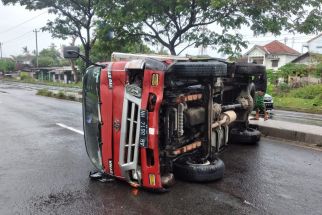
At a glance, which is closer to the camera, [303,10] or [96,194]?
[96,194]

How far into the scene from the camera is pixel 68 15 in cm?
2053

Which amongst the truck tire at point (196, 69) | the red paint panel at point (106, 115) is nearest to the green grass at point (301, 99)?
the truck tire at point (196, 69)

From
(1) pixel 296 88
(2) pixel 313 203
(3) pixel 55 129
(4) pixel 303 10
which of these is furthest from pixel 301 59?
(2) pixel 313 203

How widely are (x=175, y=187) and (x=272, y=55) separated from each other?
158 feet

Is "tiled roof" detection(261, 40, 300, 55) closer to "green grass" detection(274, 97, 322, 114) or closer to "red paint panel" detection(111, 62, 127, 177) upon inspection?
"green grass" detection(274, 97, 322, 114)

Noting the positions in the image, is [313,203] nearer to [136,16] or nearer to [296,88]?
[136,16]

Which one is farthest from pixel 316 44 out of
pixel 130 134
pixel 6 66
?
pixel 6 66

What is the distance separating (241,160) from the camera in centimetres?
642

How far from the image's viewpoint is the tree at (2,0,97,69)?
1970 cm

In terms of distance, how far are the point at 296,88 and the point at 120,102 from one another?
80.7ft

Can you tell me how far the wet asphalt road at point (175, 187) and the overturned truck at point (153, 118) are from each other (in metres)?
0.25

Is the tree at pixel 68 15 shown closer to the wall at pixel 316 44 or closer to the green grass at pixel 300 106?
the green grass at pixel 300 106

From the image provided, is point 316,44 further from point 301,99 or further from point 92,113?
point 92,113

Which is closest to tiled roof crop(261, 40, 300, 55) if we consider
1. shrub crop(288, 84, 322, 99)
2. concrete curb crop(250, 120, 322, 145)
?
shrub crop(288, 84, 322, 99)
